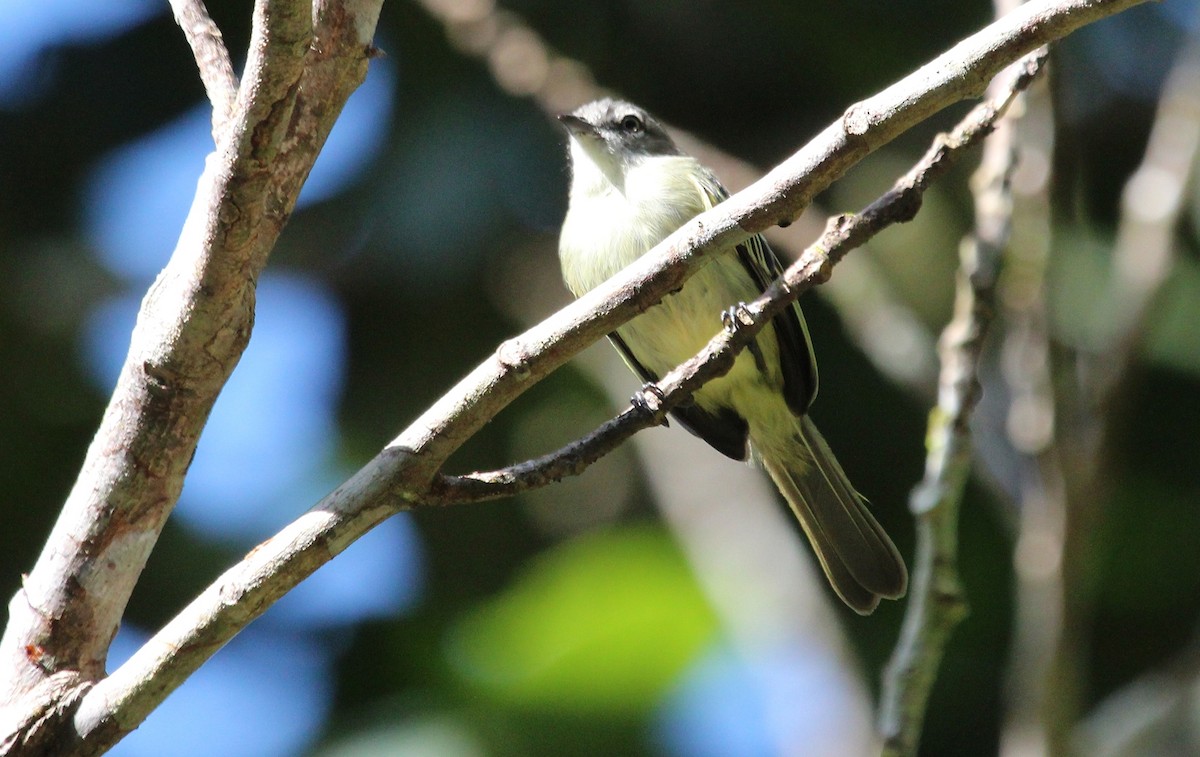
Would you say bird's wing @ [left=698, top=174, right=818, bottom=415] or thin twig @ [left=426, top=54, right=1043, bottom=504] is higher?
bird's wing @ [left=698, top=174, right=818, bottom=415]

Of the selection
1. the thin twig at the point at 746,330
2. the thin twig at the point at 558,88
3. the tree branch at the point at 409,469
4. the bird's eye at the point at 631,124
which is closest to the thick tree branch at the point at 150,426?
the tree branch at the point at 409,469

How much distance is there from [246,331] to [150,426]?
254 mm

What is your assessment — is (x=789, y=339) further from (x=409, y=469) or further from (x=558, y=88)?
(x=409, y=469)

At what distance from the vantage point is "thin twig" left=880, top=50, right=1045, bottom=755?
124 inches

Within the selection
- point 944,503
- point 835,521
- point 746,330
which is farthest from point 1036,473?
point 746,330

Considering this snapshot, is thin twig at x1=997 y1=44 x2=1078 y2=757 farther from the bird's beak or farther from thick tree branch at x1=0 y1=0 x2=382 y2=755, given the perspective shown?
thick tree branch at x1=0 y1=0 x2=382 y2=755

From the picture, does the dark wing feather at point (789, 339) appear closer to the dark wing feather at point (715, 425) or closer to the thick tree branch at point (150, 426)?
the dark wing feather at point (715, 425)

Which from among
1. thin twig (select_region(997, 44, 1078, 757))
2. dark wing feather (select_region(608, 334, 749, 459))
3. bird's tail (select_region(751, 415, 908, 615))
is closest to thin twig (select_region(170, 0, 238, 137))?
thin twig (select_region(997, 44, 1078, 757))

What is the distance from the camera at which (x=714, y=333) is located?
15.8 feet

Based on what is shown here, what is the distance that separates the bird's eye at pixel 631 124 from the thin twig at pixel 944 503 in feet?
7.59

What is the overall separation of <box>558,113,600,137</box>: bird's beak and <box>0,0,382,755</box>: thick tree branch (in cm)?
274

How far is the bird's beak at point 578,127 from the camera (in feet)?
17.2

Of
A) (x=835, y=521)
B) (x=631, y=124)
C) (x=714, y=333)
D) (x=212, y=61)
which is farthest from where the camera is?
(x=631, y=124)

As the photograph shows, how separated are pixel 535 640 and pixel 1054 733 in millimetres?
2555
